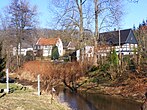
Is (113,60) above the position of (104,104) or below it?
above

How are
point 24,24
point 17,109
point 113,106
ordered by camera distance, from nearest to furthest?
point 17,109, point 113,106, point 24,24

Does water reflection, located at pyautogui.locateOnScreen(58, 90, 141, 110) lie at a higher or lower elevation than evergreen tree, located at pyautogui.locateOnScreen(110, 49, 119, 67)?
lower

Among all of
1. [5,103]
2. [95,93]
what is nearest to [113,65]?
[95,93]

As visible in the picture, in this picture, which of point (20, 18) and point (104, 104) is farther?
point (20, 18)

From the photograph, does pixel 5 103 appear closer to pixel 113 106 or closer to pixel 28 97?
pixel 28 97

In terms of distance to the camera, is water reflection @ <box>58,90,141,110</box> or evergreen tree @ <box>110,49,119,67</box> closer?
water reflection @ <box>58,90,141,110</box>

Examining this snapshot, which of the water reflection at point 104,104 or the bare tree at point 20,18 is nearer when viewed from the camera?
the water reflection at point 104,104

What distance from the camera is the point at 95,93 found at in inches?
955

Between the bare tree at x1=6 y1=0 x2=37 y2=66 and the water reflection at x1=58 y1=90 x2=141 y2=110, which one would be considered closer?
the water reflection at x1=58 y1=90 x2=141 y2=110

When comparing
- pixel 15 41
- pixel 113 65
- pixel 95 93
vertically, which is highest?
pixel 15 41

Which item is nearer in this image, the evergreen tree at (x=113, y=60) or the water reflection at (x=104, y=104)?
the water reflection at (x=104, y=104)

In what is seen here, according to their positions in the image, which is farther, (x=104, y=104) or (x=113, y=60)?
(x=113, y=60)

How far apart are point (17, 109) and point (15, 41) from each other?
3485cm

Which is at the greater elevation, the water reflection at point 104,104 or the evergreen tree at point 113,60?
the evergreen tree at point 113,60
